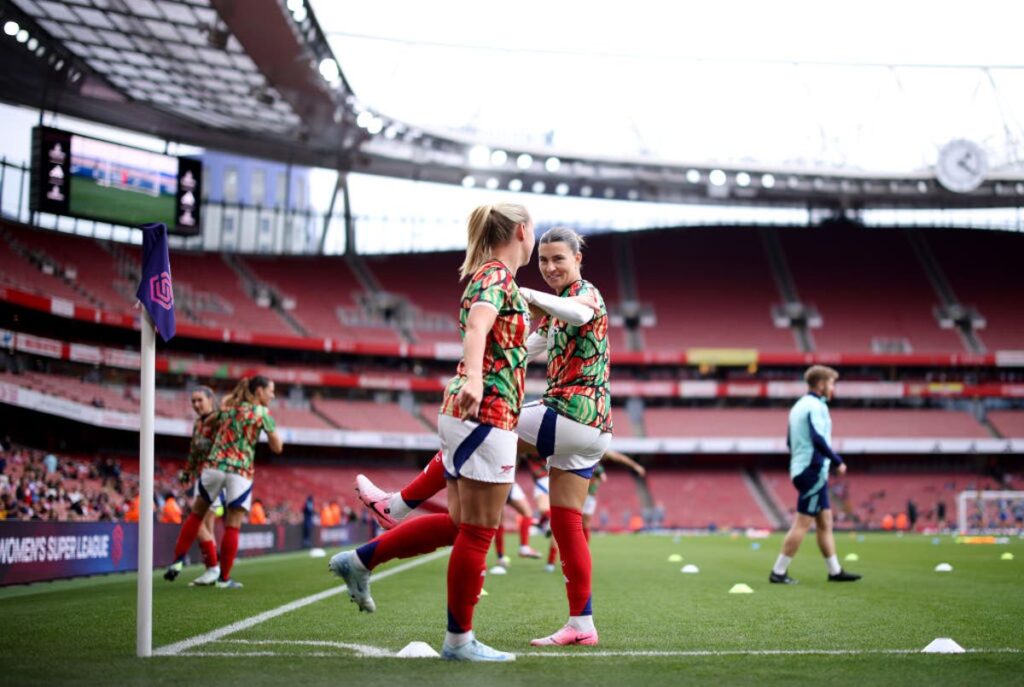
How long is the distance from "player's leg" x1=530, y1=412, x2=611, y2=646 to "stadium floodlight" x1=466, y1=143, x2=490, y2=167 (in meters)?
38.5

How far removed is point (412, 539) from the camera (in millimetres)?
4977

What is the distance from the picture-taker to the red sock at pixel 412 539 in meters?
4.92

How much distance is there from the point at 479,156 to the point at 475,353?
134 ft

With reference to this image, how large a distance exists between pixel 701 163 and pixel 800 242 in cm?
1337

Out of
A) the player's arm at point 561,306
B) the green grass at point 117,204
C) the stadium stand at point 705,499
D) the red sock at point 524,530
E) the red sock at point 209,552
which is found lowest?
the stadium stand at point 705,499

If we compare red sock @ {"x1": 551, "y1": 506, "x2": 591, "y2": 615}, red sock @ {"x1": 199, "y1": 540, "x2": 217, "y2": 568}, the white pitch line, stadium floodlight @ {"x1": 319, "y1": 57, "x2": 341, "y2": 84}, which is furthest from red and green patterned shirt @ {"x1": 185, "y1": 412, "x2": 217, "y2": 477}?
stadium floodlight @ {"x1": 319, "y1": 57, "x2": 341, "y2": 84}

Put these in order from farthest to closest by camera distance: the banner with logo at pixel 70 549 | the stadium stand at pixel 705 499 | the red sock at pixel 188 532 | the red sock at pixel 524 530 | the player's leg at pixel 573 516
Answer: the stadium stand at pixel 705 499 → the red sock at pixel 524 530 → the banner with logo at pixel 70 549 → the red sock at pixel 188 532 → the player's leg at pixel 573 516

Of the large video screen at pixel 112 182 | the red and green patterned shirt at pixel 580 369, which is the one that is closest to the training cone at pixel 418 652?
the red and green patterned shirt at pixel 580 369

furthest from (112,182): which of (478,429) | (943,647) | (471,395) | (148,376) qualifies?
(943,647)

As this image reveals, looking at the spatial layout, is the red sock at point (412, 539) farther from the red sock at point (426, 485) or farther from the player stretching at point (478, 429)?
the red sock at point (426, 485)

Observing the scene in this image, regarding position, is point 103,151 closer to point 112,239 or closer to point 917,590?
point 917,590

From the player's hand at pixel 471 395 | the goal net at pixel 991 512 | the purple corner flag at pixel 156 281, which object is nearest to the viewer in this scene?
the player's hand at pixel 471 395

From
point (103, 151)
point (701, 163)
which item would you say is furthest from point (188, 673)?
point (701, 163)

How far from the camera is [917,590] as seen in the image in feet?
32.7
